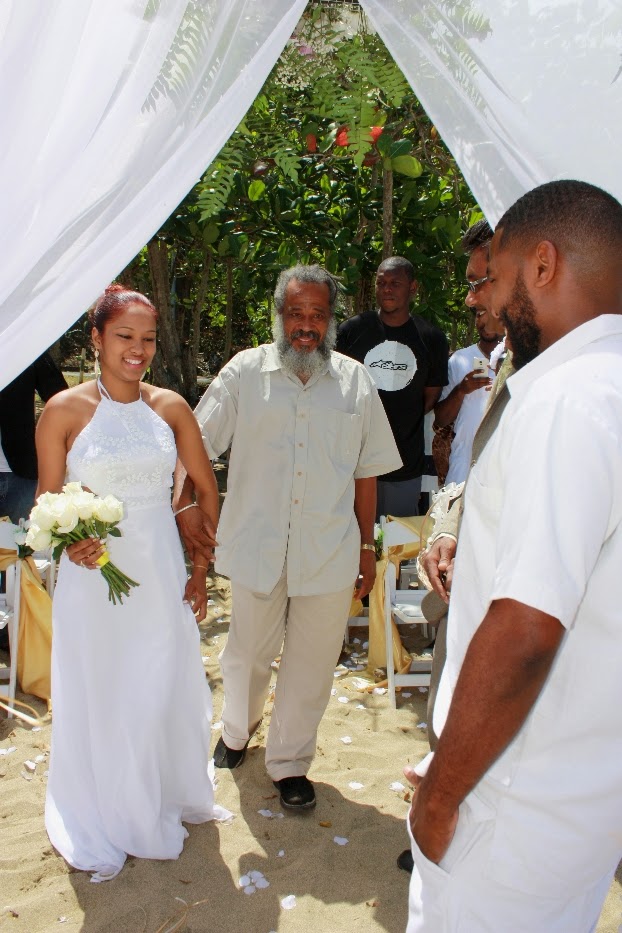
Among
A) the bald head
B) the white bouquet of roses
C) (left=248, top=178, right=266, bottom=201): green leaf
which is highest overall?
(left=248, top=178, right=266, bottom=201): green leaf

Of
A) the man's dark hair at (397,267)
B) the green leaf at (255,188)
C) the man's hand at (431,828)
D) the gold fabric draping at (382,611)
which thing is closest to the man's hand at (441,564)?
the man's hand at (431,828)

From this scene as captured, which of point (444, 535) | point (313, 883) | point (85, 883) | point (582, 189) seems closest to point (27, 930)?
point (85, 883)

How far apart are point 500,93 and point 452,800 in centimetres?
173

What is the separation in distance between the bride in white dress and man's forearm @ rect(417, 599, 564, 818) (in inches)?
77.3

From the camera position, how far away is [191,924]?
9.20 ft

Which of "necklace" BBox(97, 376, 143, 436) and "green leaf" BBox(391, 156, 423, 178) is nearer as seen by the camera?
"necklace" BBox(97, 376, 143, 436)

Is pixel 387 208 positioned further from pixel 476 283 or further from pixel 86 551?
pixel 86 551

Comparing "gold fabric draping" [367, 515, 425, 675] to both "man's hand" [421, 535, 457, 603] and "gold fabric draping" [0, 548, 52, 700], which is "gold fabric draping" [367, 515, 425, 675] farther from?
"man's hand" [421, 535, 457, 603]

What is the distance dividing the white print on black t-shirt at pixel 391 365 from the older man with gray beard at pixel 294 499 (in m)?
1.63

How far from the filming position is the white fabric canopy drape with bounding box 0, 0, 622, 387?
180 cm

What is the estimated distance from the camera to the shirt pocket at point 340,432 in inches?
137

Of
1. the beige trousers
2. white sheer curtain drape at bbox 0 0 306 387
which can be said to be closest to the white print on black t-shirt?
the beige trousers

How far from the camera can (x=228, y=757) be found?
3.85m

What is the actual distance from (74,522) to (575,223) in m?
2.01
